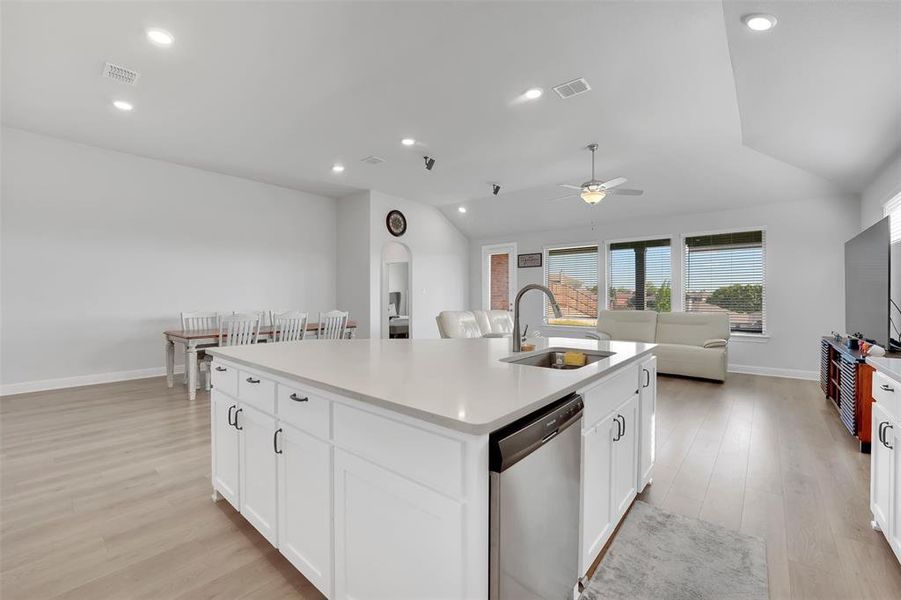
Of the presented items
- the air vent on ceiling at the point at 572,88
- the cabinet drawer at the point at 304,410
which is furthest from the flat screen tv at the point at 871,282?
the cabinet drawer at the point at 304,410

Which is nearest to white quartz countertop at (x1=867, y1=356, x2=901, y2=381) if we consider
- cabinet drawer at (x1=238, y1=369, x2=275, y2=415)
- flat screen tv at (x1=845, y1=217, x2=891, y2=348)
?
flat screen tv at (x1=845, y1=217, x2=891, y2=348)

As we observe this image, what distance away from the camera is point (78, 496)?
218cm

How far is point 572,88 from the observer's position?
3.22 metres

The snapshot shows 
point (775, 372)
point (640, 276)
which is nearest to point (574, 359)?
point (775, 372)

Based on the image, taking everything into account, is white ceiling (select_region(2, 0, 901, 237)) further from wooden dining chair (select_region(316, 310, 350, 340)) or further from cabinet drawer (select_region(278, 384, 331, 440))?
cabinet drawer (select_region(278, 384, 331, 440))

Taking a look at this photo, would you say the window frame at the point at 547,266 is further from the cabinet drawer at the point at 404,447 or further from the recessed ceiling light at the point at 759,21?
the cabinet drawer at the point at 404,447

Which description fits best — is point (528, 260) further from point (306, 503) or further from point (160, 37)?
point (306, 503)

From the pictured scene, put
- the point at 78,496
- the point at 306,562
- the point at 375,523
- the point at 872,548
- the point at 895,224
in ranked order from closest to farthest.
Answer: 1. the point at 375,523
2. the point at 306,562
3. the point at 872,548
4. the point at 78,496
5. the point at 895,224

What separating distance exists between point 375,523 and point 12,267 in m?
5.52

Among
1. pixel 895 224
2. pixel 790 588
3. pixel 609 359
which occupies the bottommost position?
pixel 790 588

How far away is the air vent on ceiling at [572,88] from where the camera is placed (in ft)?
10.2

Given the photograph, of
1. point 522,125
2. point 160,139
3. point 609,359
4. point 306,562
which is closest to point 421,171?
point 522,125

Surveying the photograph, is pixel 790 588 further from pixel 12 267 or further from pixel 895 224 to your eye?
pixel 12 267

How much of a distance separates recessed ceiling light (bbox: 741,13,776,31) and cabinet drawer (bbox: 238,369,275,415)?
307 cm
